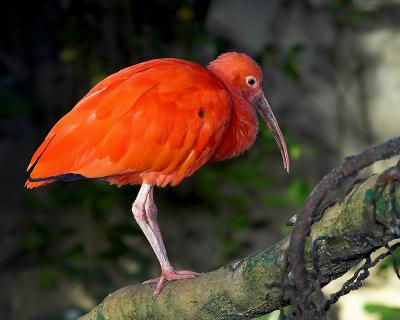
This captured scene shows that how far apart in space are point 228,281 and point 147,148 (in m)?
0.86

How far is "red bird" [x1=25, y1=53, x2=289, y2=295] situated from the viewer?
319 cm

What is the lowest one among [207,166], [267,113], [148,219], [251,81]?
[207,166]

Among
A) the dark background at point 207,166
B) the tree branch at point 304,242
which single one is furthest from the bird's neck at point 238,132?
the dark background at point 207,166

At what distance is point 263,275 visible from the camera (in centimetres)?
230

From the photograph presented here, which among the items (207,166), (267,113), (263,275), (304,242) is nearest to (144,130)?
(267,113)

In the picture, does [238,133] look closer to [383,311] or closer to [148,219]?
[148,219]

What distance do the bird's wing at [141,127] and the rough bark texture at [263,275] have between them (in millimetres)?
438

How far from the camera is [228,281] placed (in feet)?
8.20

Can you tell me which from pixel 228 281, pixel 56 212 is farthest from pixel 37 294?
pixel 228 281

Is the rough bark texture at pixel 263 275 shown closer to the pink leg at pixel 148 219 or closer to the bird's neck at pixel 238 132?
the pink leg at pixel 148 219

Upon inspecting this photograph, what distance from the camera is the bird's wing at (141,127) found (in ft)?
10.5

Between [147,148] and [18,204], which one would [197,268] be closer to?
[18,204]

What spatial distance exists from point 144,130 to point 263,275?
104 cm

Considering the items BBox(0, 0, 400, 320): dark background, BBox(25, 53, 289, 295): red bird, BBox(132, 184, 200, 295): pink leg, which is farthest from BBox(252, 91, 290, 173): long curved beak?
BBox(0, 0, 400, 320): dark background
